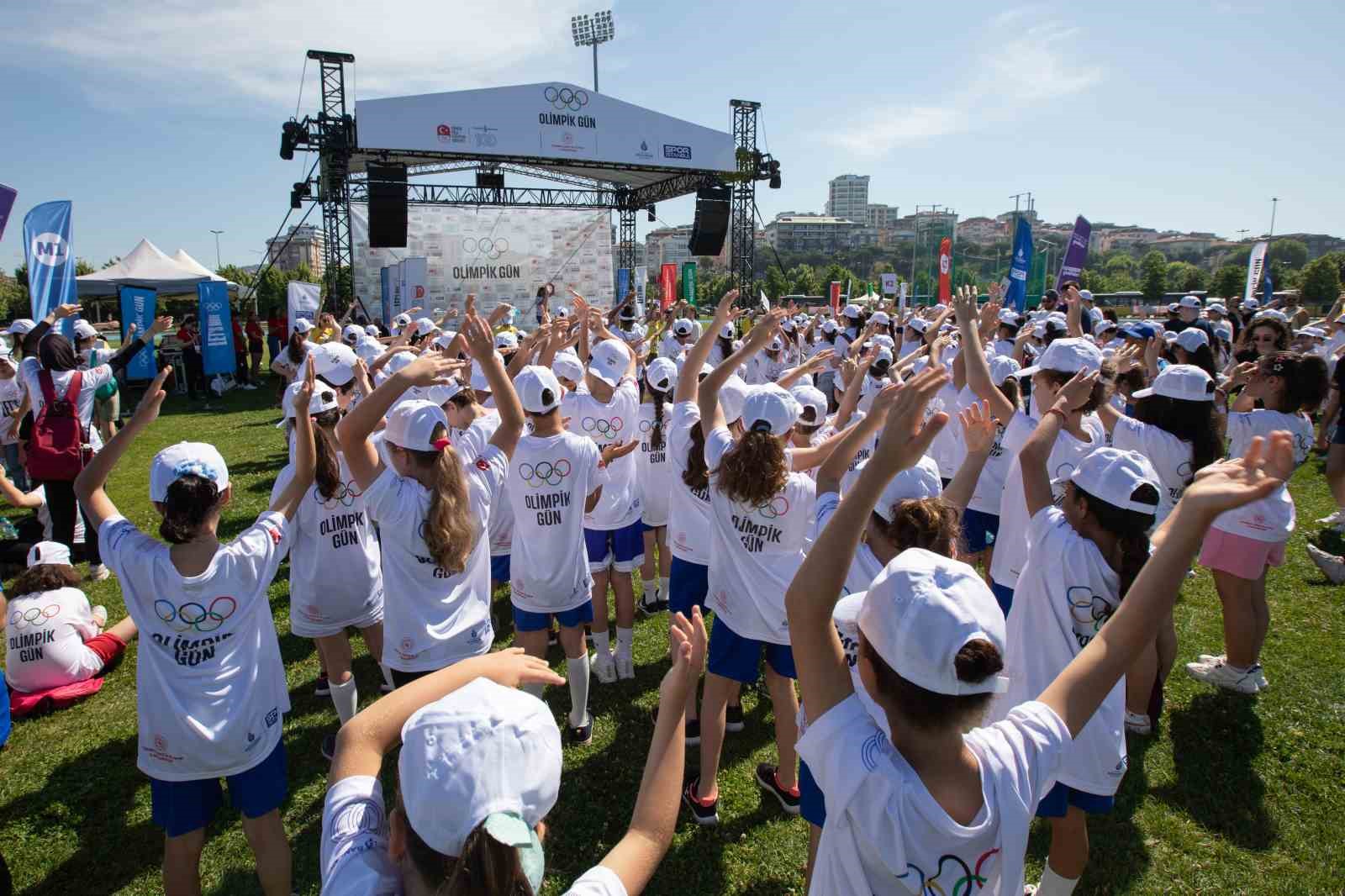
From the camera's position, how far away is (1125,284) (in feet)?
228

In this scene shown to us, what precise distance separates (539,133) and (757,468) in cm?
2184

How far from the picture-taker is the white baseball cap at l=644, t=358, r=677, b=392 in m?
5.73

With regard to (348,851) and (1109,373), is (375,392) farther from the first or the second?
(1109,373)

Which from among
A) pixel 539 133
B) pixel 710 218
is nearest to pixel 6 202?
pixel 539 133

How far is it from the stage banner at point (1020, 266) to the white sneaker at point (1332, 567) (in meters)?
9.14

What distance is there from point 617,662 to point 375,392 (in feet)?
9.71

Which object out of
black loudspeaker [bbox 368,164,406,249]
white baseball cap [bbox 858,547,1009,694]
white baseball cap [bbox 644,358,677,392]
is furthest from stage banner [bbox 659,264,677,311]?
white baseball cap [bbox 858,547,1009,694]

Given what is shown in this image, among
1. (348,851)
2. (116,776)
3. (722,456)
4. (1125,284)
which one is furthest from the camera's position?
(1125,284)

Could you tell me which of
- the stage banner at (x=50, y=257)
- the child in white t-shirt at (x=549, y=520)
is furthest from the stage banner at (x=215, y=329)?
the child in white t-shirt at (x=549, y=520)

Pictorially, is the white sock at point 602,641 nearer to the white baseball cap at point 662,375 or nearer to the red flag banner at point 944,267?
the white baseball cap at point 662,375

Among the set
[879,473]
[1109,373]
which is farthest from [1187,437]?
[879,473]

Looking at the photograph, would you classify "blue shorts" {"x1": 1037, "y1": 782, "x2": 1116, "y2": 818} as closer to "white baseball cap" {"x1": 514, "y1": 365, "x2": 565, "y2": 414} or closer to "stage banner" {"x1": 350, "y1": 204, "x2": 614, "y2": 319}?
"white baseball cap" {"x1": 514, "y1": 365, "x2": 565, "y2": 414}

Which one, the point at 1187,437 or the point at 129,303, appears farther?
the point at 129,303

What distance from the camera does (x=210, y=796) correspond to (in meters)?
2.97
